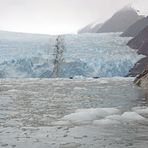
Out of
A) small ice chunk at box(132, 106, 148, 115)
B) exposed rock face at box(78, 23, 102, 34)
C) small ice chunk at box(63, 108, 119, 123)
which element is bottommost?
small ice chunk at box(132, 106, 148, 115)

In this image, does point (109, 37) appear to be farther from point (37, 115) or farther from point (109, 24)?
point (37, 115)

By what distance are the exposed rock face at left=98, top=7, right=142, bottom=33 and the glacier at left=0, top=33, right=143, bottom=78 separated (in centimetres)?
2316

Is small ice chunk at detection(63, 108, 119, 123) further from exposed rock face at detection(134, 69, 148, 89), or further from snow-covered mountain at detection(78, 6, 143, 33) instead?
snow-covered mountain at detection(78, 6, 143, 33)

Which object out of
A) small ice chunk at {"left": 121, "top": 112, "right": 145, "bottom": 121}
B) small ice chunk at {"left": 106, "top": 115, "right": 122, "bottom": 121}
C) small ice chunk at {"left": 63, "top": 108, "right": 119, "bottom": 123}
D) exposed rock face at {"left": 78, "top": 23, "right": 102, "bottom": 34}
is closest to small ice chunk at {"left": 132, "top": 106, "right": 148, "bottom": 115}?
small ice chunk at {"left": 63, "top": 108, "right": 119, "bottom": 123}

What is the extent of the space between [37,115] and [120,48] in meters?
38.1

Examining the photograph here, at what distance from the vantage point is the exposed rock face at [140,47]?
49756 mm

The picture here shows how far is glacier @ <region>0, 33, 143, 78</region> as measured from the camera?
157ft

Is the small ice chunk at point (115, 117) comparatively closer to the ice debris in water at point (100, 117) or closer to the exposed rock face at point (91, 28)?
the ice debris in water at point (100, 117)

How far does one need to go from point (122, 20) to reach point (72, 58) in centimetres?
3278

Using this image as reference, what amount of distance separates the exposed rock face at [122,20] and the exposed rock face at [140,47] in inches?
467

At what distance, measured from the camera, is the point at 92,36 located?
5550 centimetres

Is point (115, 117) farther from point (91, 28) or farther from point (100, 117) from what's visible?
point (91, 28)

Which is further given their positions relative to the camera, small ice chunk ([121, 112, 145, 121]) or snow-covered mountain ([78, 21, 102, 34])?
snow-covered mountain ([78, 21, 102, 34])

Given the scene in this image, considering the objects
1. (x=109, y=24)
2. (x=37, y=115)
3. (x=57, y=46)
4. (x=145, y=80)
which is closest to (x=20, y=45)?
(x=57, y=46)
